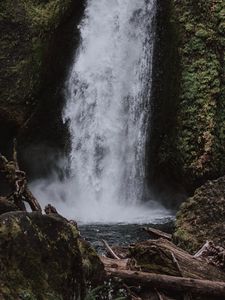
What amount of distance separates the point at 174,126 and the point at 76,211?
117 inches

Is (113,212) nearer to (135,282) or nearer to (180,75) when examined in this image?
(180,75)

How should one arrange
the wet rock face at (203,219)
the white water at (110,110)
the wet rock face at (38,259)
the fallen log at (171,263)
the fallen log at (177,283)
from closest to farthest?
the wet rock face at (38,259) → the fallen log at (177,283) → the fallen log at (171,263) → the wet rock face at (203,219) → the white water at (110,110)

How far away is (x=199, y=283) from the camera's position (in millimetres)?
4609

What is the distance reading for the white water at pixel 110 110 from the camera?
1279 cm

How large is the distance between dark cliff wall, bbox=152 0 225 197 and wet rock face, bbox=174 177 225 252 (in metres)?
5.31

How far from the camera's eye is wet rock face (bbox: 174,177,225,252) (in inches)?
232

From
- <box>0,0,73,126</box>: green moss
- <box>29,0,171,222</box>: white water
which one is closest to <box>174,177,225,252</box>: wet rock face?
<box>29,0,171,222</box>: white water

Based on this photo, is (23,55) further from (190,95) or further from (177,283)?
(177,283)

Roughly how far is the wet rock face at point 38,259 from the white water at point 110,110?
8.29 metres

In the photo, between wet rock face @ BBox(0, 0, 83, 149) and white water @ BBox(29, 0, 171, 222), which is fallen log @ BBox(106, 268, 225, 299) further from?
wet rock face @ BBox(0, 0, 83, 149)

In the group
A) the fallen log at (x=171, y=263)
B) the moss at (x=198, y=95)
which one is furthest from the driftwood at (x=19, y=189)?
the moss at (x=198, y=95)

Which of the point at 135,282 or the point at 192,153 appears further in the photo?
the point at 192,153

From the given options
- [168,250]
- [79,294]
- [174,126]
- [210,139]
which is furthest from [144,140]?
[79,294]

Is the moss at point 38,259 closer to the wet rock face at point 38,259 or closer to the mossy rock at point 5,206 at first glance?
the wet rock face at point 38,259
